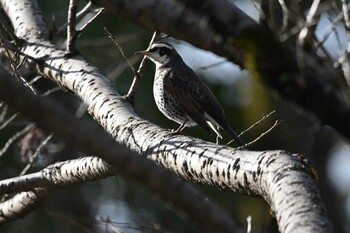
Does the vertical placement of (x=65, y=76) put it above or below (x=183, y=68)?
above

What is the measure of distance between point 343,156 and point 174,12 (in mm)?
8336

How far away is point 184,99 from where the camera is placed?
6.45 metres

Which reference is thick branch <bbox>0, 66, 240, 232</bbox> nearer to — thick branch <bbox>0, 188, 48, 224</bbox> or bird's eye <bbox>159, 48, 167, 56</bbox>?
thick branch <bbox>0, 188, 48, 224</bbox>

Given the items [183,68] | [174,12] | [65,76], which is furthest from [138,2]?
[183,68]

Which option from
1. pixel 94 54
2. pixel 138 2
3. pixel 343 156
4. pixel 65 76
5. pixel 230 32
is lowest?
pixel 343 156

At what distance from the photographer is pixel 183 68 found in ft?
23.0

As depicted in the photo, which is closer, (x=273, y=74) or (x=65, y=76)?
(x=273, y=74)

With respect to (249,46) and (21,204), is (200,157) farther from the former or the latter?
(21,204)

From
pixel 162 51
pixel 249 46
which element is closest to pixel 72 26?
pixel 249 46

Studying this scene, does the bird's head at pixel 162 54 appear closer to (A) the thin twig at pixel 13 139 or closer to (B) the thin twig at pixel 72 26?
(A) the thin twig at pixel 13 139

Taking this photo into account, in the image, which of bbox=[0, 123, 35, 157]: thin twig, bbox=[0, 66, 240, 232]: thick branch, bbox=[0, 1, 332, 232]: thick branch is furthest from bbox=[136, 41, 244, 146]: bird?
bbox=[0, 66, 240, 232]: thick branch

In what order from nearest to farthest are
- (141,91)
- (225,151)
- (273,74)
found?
(225,151)
(273,74)
(141,91)

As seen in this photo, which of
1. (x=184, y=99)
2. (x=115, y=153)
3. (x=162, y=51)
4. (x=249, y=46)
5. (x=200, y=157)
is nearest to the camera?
(x=115, y=153)

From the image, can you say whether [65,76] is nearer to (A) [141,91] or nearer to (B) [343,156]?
(A) [141,91]
